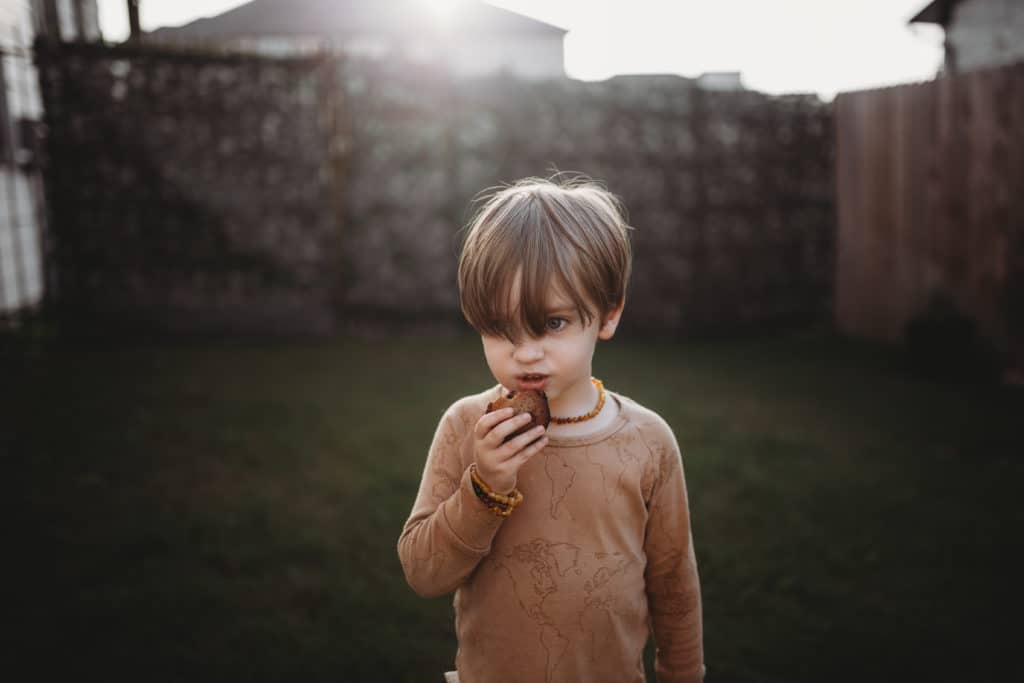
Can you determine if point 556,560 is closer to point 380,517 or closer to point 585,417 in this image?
point 585,417

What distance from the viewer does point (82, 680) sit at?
2.57 meters

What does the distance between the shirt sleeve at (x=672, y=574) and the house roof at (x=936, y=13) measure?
16.7 metres

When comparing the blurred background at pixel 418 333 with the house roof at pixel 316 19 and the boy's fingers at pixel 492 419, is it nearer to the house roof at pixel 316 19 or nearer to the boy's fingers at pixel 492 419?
the boy's fingers at pixel 492 419

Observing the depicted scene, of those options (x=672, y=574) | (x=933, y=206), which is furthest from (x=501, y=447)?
(x=933, y=206)

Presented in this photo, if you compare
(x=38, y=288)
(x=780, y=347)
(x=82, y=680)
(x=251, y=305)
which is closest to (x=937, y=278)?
(x=780, y=347)

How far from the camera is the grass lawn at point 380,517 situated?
279 cm

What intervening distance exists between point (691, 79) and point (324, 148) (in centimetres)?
336

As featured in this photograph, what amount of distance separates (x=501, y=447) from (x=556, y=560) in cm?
32

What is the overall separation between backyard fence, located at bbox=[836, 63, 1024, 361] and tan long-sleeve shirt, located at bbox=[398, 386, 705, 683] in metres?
5.29

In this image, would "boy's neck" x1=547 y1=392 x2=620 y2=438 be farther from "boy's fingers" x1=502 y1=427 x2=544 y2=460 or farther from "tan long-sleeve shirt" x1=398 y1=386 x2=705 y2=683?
"boy's fingers" x1=502 y1=427 x2=544 y2=460

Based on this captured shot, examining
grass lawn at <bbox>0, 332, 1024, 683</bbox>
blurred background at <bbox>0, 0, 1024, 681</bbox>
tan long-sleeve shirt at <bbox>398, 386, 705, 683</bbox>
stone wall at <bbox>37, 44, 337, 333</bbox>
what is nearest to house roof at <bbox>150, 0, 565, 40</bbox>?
blurred background at <bbox>0, 0, 1024, 681</bbox>

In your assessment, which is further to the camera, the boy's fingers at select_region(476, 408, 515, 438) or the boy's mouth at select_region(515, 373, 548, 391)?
the boy's mouth at select_region(515, 373, 548, 391)

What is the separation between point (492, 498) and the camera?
147cm

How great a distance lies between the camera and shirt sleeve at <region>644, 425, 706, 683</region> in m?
1.73
